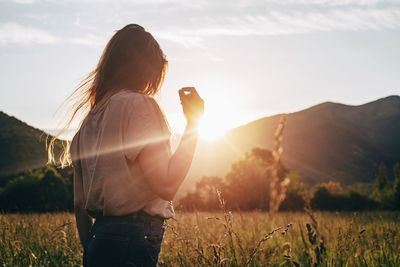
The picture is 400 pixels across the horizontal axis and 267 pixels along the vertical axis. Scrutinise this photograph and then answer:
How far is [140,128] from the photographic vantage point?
7.18 feet

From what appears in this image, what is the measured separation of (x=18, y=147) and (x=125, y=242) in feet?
247

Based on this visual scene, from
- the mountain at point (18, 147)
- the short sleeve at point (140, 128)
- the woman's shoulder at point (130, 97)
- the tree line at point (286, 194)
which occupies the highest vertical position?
the mountain at point (18, 147)

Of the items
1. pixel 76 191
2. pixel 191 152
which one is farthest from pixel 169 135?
pixel 76 191

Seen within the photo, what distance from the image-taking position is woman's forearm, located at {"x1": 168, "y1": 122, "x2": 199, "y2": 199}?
85.1 inches

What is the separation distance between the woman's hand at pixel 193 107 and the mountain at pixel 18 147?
66.4 meters

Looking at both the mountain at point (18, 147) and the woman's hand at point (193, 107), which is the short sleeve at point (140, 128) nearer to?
the woman's hand at point (193, 107)

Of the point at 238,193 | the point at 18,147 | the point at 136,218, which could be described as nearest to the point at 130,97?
the point at 136,218

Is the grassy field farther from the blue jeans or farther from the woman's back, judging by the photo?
the woman's back

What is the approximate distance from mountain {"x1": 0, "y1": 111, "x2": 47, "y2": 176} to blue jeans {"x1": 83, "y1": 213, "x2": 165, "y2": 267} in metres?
66.3

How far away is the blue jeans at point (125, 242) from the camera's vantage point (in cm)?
218

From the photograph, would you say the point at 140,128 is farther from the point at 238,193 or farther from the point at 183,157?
the point at 238,193

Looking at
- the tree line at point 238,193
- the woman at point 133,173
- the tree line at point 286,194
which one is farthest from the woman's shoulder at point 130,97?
the tree line at point 286,194

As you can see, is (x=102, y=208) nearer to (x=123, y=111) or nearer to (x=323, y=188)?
(x=123, y=111)

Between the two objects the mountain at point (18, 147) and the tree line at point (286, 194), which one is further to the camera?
the mountain at point (18, 147)
